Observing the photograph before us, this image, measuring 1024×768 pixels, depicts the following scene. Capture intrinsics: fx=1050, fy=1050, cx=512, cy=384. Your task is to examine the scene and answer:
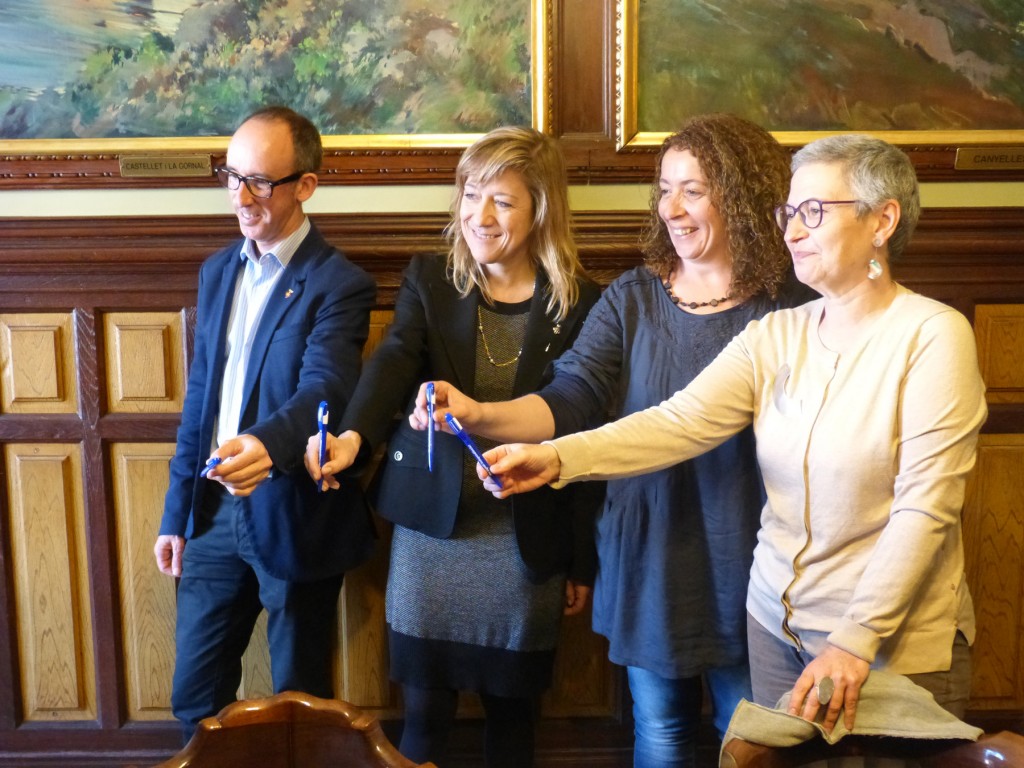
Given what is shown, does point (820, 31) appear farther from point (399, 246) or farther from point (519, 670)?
point (519, 670)

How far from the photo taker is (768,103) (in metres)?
2.64

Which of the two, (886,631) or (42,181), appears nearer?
(886,631)

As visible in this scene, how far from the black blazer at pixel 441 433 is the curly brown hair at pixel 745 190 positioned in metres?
0.39

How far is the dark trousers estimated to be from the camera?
2.34 m

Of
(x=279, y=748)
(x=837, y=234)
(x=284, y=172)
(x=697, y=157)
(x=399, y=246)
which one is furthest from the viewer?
(x=399, y=246)

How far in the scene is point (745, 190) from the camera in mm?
2000

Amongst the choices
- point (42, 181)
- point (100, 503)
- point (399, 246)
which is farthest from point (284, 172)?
point (100, 503)

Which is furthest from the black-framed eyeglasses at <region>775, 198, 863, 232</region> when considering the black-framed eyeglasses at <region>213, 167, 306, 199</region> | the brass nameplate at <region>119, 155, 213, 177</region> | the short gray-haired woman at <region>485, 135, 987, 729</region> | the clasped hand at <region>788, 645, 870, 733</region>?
the brass nameplate at <region>119, 155, 213, 177</region>

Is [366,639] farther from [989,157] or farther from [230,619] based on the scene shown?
[989,157]

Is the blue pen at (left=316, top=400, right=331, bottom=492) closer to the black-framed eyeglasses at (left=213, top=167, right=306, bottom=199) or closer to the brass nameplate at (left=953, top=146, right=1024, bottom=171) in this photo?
the black-framed eyeglasses at (left=213, top=167, right=306, bottom=199)

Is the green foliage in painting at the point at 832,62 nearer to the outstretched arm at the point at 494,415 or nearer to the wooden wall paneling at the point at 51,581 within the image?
the outstretched arm at the point at 494,415

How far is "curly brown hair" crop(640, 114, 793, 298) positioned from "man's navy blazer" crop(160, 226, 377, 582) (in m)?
0.77

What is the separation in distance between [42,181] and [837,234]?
1989mm

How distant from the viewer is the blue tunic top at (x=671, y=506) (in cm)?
203
